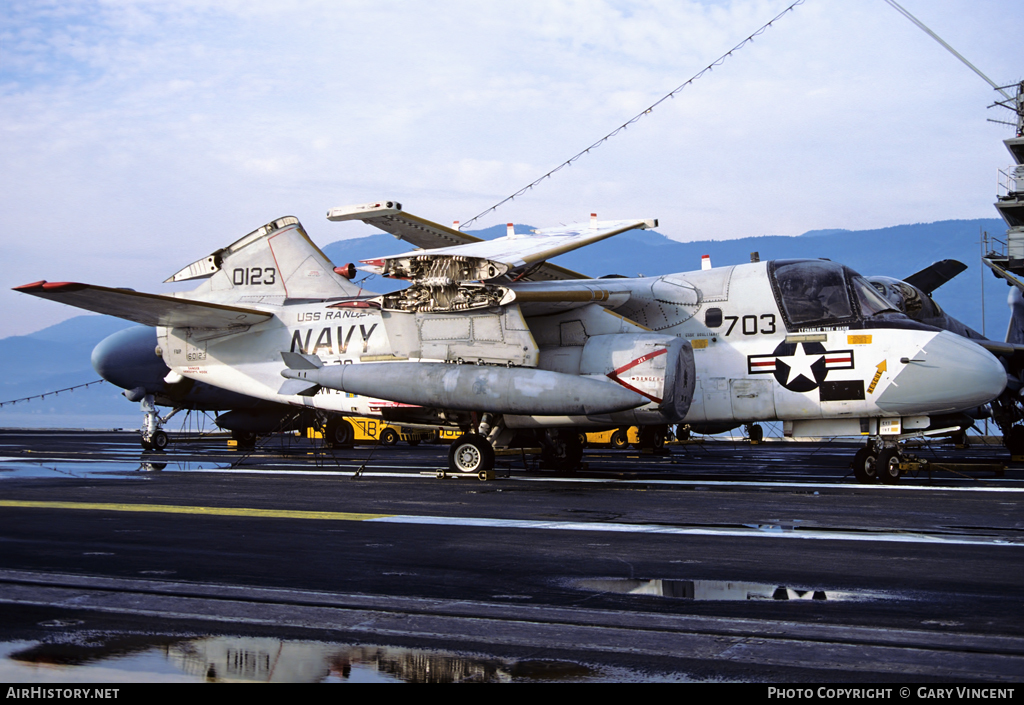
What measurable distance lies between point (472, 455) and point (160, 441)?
662 inches

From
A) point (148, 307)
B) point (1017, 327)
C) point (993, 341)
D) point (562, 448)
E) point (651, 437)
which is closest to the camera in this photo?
point (562, 448)

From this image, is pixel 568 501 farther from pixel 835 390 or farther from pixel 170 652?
pixel 170 652

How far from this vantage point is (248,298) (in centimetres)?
2105

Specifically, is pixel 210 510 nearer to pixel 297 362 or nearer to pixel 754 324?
pixel 297 362

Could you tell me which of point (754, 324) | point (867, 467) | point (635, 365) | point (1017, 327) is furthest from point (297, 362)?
point (1017, 327)

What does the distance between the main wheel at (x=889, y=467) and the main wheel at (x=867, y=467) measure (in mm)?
86

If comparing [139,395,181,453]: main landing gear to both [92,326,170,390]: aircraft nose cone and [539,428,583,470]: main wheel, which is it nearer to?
[92,326,170,390]: aircraft nose cone

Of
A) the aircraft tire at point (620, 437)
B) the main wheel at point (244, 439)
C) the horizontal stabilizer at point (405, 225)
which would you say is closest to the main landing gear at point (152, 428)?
the main wheel at point (244, 439)

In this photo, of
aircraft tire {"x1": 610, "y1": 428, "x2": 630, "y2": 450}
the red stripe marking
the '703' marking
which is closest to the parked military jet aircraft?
the '703' marking

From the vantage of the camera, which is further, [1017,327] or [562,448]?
[1017,327]

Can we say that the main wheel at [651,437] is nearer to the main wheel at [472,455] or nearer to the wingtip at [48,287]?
the main wheel at [472,455]

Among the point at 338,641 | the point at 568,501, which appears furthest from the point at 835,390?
the point at 338,641

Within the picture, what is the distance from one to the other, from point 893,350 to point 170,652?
13028 mm

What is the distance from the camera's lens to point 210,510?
10812 mm
